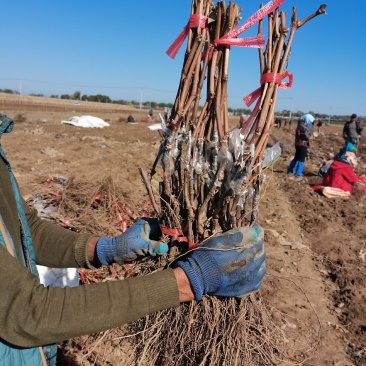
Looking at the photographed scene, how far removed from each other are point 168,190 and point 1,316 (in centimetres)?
85

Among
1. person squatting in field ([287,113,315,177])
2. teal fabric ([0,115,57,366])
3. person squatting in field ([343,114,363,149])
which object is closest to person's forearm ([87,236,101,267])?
teal fabric ([0,115,57,366])

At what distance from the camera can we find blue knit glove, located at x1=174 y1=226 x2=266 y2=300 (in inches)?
46.9

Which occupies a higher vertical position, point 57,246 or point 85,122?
point 57,246

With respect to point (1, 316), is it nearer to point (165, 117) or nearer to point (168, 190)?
point (168, 190)

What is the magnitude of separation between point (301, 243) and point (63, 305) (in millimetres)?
4145

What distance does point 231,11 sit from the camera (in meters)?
1.32

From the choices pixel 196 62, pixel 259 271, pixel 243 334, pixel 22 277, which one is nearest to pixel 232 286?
pixel 259 271

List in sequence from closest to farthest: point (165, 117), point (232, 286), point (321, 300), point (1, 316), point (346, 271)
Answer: point (1, 316)
point (232, 286)
point (165, 117)
point (321, 300)
point (346, 271)

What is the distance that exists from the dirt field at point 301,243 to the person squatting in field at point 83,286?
17.4 inches

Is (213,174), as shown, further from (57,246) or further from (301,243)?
(301,243)

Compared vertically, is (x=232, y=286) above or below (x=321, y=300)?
above

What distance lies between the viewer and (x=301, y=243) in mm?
4574

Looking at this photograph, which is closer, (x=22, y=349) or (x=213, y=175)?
(x=22, y=349)

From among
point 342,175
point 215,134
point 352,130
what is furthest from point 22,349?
point 352,130
